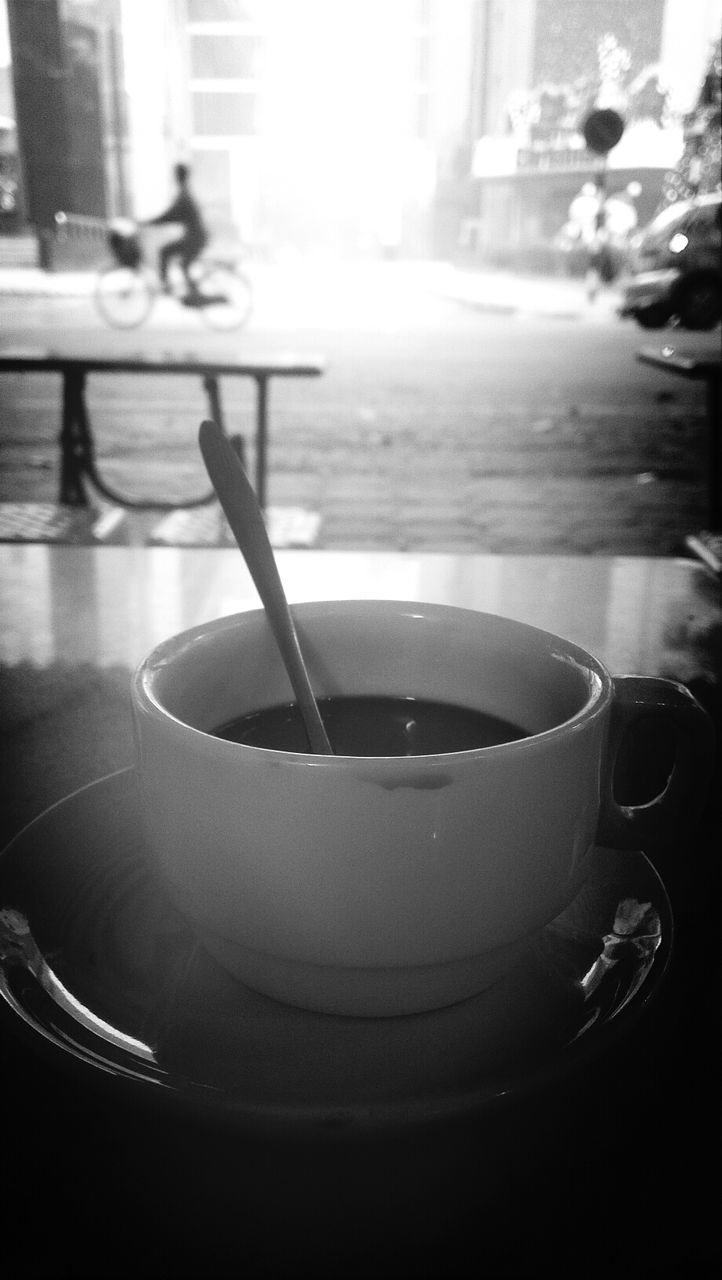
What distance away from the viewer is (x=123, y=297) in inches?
241

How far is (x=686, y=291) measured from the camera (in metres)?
5.18

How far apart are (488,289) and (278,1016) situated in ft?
32.3

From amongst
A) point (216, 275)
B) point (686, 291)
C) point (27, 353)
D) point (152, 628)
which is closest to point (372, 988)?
point (152, 628)

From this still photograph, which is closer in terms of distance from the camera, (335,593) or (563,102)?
(335,593)

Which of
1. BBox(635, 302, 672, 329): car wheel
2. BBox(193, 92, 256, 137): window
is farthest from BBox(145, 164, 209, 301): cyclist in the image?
BBox(193, 92, 256, 137): window

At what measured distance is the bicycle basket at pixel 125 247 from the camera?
236 inches

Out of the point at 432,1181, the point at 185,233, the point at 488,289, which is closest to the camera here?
the point at 432,1181

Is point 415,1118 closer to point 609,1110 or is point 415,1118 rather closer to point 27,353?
point 609,1110

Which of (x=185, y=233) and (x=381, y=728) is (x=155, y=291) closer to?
(x=185, y=233)

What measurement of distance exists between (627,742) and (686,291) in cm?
552

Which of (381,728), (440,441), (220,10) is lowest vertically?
(440,441)

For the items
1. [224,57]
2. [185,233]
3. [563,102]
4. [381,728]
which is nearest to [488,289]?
[563,102]

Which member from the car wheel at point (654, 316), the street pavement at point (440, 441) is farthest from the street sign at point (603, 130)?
the car wheel at point (654, 316)

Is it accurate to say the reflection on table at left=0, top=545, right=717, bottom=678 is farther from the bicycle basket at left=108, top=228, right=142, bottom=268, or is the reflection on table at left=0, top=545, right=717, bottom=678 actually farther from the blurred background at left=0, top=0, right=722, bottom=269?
the blurred background at left=0, top=0, right=722, bottom=269
